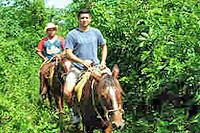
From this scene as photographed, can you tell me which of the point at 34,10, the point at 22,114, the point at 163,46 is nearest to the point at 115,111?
the point at 163,46

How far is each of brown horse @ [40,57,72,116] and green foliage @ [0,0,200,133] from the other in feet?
1.55

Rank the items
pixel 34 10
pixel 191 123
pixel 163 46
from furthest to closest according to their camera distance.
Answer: pixel 34 10 → pixel 163 46 → pixel 191 123

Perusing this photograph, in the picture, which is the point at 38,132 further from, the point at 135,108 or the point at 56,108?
the point at 56,108

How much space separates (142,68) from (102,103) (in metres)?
1.94

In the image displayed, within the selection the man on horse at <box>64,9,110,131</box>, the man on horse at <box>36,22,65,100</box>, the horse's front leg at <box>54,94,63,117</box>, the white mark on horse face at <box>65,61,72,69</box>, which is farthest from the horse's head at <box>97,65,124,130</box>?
the man on horse at <box>36,22,65,100</box>

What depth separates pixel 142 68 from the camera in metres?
7.00

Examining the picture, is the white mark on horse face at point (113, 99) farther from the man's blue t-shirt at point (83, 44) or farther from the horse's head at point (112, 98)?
the man's blue t-shirt at point (83, 44)

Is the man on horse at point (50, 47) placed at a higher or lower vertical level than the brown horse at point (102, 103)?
higher

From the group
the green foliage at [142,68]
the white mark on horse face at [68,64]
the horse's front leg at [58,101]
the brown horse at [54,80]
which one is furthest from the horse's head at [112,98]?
the horse's front leg at [58,101]

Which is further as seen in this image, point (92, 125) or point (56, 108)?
point (56, 108)

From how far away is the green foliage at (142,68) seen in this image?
14.1ft

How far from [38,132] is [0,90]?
2.11 metres

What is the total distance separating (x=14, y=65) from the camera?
29.7 ft

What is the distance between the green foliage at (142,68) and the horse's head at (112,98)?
0.32 metres
